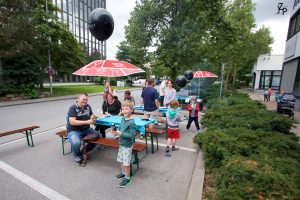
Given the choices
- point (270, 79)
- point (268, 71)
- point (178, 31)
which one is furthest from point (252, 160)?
point (268, 71)

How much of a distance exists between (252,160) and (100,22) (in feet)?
15.1

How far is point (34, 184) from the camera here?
3553mm

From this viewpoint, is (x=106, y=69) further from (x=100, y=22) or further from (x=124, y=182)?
(x=124, y=182)

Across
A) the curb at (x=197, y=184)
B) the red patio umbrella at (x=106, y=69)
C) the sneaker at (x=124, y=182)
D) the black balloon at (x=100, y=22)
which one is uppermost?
the black balloon at (x=100, y=22)

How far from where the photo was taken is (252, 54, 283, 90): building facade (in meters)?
31.5

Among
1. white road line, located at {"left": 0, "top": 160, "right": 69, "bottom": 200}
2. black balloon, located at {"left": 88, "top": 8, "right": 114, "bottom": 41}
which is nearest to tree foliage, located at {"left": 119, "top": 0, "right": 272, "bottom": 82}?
black balloon, located at {"left": 88, "top": 8, "right": 114, "bottom": 41}

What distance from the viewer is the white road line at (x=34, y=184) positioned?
10.5ft

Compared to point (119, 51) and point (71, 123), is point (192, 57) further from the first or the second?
point (119, 51)

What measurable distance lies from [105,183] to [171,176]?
4.45 ft

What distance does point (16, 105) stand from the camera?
13531 millimetres

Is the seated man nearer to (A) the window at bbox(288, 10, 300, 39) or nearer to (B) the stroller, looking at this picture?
(B) the stroller

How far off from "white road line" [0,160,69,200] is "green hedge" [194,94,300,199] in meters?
2.58

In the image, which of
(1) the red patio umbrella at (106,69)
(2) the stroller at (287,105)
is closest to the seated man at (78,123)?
(1) the red patio umbrella at (106,69)

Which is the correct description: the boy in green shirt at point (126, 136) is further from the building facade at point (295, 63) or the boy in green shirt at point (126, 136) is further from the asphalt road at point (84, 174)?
the building facade at point (295, 63)
